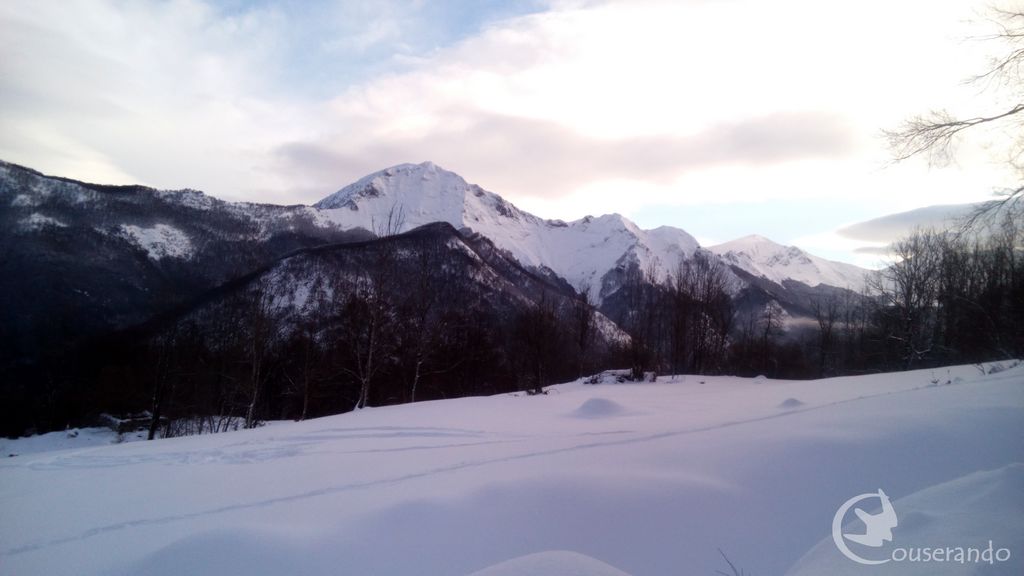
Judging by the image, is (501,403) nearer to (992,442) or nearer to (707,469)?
(707,469)

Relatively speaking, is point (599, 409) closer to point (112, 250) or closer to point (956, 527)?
point (956, 527)

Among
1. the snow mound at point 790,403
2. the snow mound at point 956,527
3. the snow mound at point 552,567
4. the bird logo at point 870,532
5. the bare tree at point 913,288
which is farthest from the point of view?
the bare tree at point 913,288

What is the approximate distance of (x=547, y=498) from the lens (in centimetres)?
532

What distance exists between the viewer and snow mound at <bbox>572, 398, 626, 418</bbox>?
1191cm

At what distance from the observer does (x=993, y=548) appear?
9.11 ft

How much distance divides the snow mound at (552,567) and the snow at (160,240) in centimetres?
10453

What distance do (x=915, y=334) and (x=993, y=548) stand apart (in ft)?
114

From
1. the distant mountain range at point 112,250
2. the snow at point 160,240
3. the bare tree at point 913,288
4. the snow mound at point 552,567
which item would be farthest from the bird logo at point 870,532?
the snow at point 160,240

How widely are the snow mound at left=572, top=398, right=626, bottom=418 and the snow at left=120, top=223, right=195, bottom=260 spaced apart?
98.6 m

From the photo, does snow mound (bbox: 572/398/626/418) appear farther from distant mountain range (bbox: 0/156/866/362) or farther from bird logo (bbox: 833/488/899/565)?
distant mountain range (bbox: 0/156/866/362)

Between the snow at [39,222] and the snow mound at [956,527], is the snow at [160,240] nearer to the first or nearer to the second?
the snow at [39,222]

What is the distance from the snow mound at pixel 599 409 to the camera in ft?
39.1

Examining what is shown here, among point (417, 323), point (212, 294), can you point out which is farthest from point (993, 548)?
point (212, 294)

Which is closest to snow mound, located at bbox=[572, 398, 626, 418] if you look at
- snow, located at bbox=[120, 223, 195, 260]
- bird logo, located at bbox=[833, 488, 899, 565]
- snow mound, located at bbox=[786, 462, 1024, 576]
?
bird logo, located at bbox=[833, 488, 899, 565]
